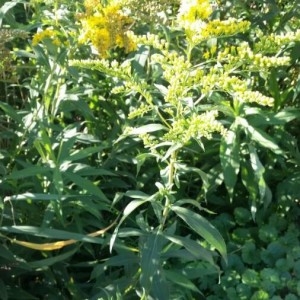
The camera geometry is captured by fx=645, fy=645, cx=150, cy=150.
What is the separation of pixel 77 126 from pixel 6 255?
0.65m

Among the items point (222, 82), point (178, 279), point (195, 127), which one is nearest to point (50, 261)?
point (178, 279)

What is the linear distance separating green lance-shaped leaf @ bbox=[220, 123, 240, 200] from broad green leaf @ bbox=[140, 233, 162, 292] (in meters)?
0.60

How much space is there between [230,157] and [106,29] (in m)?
0.68

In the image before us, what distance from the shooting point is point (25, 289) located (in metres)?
2.49

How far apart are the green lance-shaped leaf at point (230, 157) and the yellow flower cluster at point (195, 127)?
0.60 meters

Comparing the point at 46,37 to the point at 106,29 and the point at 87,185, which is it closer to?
the point at 106,29

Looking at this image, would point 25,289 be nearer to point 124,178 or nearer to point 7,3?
point 124,178

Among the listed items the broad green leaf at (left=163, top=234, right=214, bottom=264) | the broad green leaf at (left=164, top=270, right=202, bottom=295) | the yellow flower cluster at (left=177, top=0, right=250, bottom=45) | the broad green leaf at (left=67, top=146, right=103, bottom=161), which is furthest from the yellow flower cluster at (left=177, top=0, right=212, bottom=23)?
the broad green leaf at (left=164, top=270, right=202, bottom=295)

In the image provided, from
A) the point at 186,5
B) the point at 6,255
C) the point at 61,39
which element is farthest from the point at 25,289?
the point at 186,5

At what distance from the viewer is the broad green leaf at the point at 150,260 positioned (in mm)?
1879

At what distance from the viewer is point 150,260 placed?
190cm

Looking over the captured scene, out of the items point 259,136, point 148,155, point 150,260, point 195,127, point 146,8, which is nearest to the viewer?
point 195,127

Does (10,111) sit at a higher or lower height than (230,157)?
higher

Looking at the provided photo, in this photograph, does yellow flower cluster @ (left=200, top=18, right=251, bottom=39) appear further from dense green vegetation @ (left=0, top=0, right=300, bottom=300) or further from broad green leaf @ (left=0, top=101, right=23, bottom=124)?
broad green leaf @ (left=0, top=101, right=23, bottom=124)
